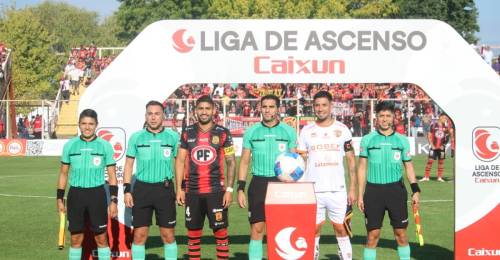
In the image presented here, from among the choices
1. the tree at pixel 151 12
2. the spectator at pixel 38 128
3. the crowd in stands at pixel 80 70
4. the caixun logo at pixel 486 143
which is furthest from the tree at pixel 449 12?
the caixun logo at pixel 486 143

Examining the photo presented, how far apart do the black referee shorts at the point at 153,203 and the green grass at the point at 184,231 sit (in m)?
1.86

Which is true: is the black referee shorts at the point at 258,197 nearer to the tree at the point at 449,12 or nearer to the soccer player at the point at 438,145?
the soccer player at the point at 438,145

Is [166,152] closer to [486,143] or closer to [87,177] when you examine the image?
[87,177]

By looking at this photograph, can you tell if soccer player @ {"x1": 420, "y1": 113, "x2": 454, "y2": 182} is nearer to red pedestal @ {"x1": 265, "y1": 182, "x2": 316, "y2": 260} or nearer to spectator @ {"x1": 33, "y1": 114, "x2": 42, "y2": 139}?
red pedestal @ {"x1": 265, "y1": 182, "x2": 316, "y2": 260}

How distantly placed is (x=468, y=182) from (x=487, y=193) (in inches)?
12.6

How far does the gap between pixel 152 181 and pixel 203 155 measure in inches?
28.1

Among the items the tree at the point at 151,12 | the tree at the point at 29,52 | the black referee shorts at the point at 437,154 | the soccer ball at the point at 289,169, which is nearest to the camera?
the soccer ball at the point at 289,169

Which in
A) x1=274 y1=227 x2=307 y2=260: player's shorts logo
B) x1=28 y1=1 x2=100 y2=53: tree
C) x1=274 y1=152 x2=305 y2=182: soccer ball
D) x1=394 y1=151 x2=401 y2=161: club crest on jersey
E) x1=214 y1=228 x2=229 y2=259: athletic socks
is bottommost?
x1=214 y1=228 x2=229 y2=259: athletic socks

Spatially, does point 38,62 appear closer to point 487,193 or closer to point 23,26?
point 23,26

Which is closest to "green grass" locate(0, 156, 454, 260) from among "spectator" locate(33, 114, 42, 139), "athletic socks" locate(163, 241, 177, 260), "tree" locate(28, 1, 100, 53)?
"athletic socks" locate(163, 241, 177, 260)

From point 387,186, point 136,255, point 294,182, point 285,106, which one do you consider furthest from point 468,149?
point 285,106

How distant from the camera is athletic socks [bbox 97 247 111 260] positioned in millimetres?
10673

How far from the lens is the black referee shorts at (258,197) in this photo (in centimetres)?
1055

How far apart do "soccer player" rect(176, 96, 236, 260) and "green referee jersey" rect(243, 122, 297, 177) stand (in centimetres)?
Answer: 29
